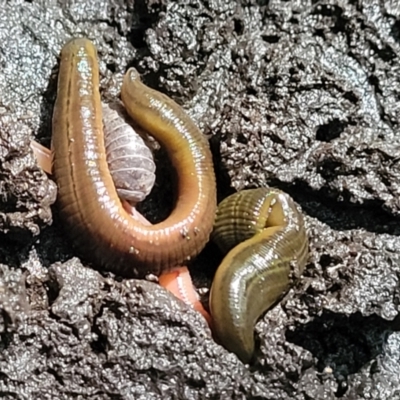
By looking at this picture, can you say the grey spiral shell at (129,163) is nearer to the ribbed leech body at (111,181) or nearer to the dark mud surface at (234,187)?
the ribbed leech body at (111,181)

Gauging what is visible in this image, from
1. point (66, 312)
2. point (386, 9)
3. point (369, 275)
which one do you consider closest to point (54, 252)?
point (66, 312)

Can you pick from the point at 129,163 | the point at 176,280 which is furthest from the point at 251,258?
the point at 129,163

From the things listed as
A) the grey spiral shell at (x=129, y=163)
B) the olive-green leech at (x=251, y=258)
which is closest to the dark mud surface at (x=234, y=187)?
the olive-green leech at (x=251, y=258)

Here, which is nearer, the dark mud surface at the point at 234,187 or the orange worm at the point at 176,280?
the dark mud surface at the point at 234,187

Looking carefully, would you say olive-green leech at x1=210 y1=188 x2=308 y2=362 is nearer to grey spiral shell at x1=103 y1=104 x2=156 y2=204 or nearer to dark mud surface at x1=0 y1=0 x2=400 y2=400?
dark mud surface at x1=0 y1=0 x2=400 y2=400

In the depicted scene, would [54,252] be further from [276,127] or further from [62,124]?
[276,127]

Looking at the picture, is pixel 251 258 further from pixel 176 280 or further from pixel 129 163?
pixel 129 163
